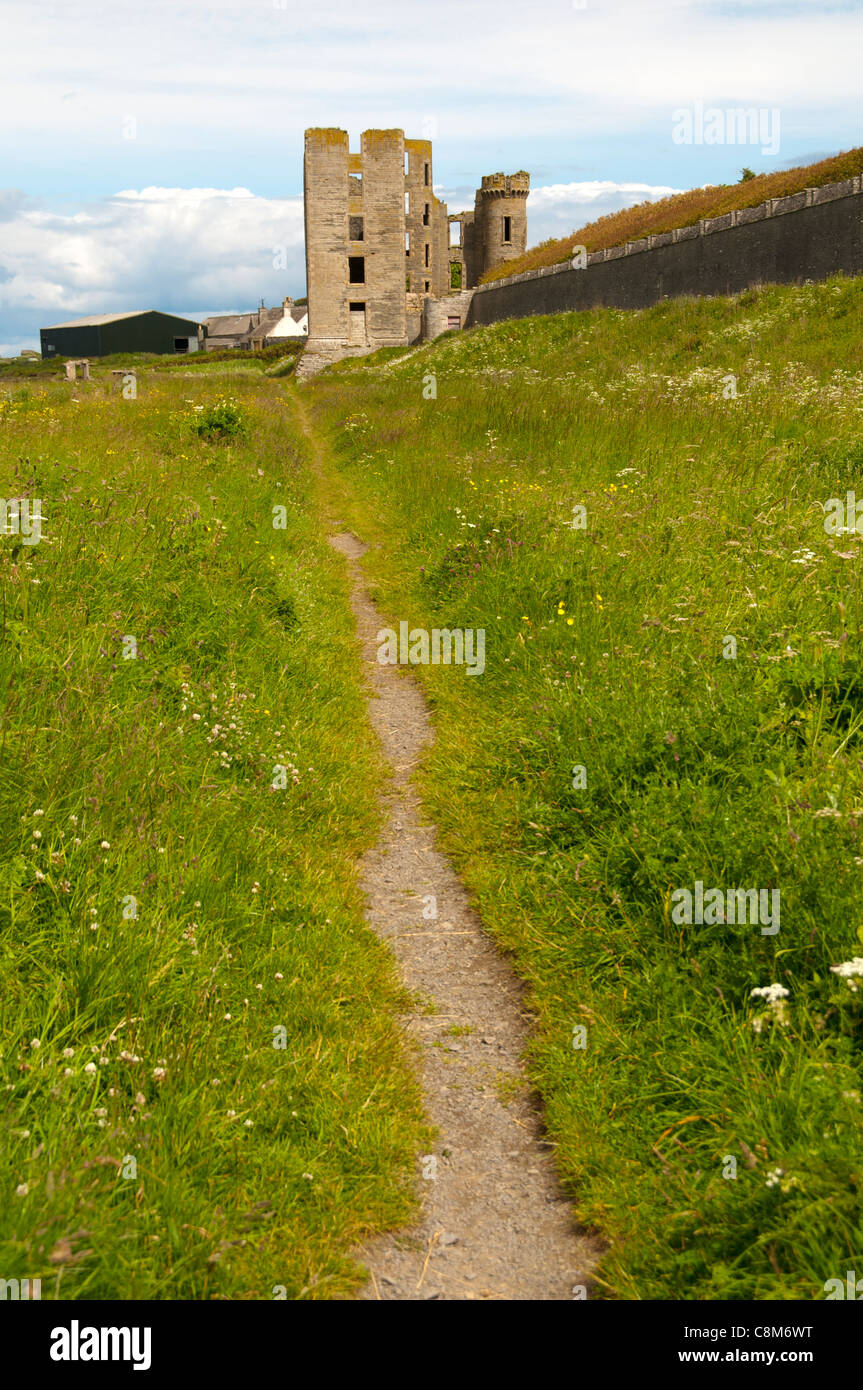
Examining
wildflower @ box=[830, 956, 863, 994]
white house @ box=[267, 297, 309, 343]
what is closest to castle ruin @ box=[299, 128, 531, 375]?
white house @ box=[267, 297, 309, 343]

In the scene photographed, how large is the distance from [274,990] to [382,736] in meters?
3.28

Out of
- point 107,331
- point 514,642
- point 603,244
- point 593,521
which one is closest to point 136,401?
point 593,521

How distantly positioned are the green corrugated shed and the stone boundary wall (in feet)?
234

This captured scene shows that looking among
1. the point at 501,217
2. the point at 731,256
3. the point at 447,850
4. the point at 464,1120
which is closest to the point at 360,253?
the point at 501,217

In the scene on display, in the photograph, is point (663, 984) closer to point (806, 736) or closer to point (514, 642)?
point (806, 736)

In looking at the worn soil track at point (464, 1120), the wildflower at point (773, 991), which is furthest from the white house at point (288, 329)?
the wildflower at point (773, 991)

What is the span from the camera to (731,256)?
1125 inches

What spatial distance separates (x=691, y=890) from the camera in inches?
161

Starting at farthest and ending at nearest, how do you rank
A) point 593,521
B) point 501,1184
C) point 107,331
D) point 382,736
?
point 107,331, point 593,521, point 382,736, point 501,1184

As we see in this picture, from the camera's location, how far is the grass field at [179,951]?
8.80 ft

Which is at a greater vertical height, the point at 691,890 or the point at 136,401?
the point at 136,401

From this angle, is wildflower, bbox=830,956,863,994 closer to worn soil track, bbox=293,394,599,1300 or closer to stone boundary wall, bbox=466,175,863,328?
worn soil track, bbox=293,394,599,1300

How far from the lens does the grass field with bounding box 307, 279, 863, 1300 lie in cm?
287

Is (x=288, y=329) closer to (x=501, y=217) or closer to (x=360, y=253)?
(x=501, y=217)
